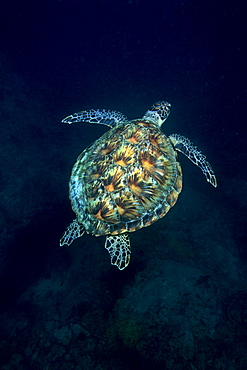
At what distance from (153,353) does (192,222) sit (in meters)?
2.69

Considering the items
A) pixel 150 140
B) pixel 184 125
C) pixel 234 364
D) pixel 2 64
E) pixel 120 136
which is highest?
pixel 2 64

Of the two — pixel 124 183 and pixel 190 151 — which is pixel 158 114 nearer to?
pixel 190 151

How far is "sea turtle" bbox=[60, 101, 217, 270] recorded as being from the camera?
2.59 m

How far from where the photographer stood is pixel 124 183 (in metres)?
2.60

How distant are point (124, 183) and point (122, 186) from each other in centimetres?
5

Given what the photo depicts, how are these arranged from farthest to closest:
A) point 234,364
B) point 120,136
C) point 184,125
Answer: point 184,125 < point 120,136 < point 234,364

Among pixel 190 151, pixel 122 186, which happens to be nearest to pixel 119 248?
pixel 122 186

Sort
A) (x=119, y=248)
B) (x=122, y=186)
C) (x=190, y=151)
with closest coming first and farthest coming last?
(x=122, y=186), (x=119, y=248), (x=190, y=151)

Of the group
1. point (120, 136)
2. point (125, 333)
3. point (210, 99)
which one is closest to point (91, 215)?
point (120, 136)

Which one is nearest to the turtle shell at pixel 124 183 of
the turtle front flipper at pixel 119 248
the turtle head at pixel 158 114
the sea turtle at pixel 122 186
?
the sea turtle at pixel 122 186

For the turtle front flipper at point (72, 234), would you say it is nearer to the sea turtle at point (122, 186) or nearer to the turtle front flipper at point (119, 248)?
the sea turtle at point (122, 186)

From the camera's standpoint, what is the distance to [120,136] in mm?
3016

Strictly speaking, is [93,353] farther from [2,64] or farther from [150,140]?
[2,64]

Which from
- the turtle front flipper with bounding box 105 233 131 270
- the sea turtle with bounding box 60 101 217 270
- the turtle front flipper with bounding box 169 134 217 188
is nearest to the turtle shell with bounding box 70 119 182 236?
the sea turtle with bounding box 60 101 217 270
